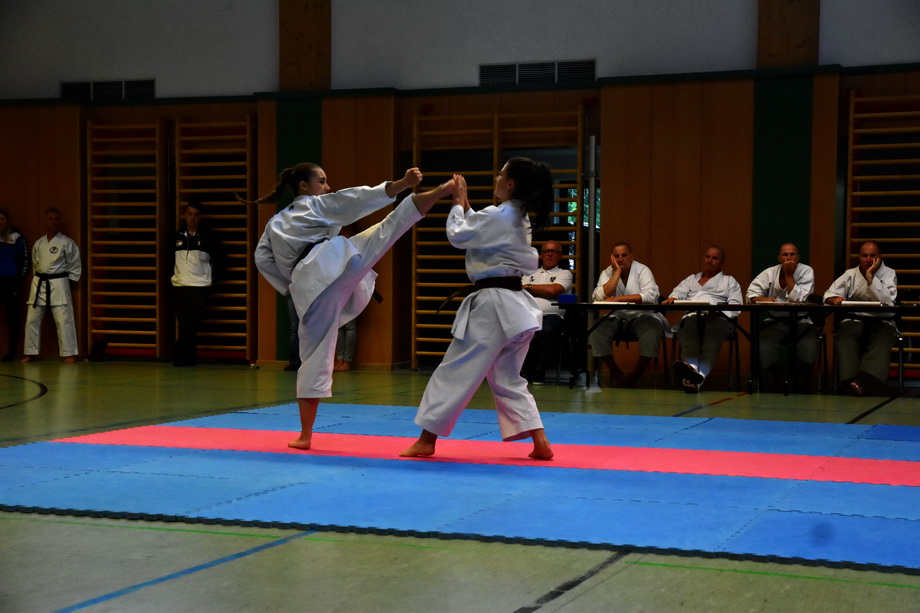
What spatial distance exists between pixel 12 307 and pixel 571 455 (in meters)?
7.90

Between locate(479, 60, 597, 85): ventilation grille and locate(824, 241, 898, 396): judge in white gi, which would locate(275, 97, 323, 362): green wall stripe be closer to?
locate(479, 60, 597, 85): ventilation grille

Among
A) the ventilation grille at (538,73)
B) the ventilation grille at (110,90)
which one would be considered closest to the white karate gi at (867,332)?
the ventilation grille at (538,73)

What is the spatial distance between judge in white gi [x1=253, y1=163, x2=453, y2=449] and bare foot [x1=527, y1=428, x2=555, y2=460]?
939 millimetres

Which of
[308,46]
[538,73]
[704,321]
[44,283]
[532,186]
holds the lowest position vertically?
[704,321]

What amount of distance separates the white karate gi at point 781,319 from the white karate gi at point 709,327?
0.17m

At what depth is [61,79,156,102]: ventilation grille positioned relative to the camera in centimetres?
1072

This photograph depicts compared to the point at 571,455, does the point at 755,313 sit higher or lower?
higher

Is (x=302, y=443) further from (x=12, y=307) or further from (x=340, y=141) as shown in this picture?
(x=12, y=307)

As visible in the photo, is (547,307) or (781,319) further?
(547,307)

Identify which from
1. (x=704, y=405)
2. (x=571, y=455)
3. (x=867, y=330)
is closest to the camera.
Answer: (x=571, y=455)

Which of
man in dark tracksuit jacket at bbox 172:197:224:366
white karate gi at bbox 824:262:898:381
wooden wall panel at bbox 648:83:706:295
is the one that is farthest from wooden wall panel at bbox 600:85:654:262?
man in dark tracksuit jacket at bbox 172:197:224:366

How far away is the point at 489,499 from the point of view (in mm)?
3381

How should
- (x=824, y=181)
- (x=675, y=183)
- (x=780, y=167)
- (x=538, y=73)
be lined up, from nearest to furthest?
1. (x=824, y=181)
2. (x=780, y=167)
3. (x=675, y=183)
4. (x=538, y=73)

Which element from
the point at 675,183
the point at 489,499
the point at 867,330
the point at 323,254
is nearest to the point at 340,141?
the point at 675,183
